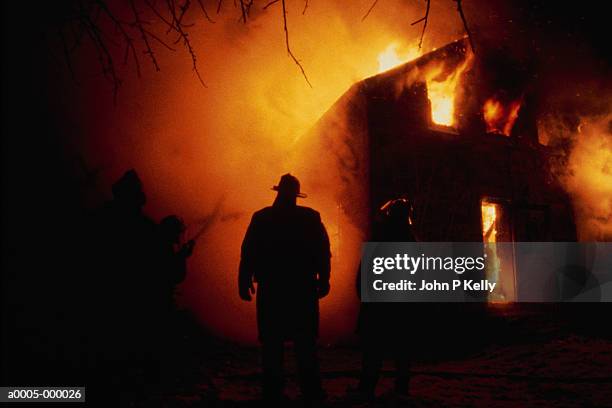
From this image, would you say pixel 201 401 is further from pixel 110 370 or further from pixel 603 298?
pixel 603 298

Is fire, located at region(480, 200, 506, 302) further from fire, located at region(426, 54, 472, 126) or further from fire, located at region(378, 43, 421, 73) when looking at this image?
fire, located at region(378, 43, 421, 73)

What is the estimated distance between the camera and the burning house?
9.09 metres

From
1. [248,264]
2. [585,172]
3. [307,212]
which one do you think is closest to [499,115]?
[585,172]

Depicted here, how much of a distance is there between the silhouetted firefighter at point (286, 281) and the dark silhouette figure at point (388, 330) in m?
0.71

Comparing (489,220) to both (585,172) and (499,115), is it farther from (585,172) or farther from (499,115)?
(585,172)

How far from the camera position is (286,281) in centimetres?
388

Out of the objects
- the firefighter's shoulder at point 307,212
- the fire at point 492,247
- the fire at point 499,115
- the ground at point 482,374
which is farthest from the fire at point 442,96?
the firefighter's shoulder at point 307,212

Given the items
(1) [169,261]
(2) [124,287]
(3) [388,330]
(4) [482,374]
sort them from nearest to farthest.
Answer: (3) [388,330], (2) [124,287], (1) [169,261], (4) [482,374]

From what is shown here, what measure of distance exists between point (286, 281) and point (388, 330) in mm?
1306

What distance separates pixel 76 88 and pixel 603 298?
1641 centimetres

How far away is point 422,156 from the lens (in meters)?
9.30

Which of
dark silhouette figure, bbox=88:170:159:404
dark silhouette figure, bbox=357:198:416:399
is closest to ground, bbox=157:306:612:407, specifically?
dark silhouette figure, bbox=357:198:416:399

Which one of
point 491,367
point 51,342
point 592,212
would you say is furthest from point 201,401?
point 592,212

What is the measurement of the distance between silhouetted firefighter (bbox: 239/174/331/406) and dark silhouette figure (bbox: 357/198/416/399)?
707 mm
